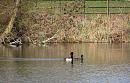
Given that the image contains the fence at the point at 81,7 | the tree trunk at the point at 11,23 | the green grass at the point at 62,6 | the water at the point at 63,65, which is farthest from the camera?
the fence at the point at 81,7

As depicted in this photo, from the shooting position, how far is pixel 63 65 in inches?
1035

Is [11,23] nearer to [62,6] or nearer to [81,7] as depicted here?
[62,6]

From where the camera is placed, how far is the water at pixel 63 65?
A: 72.0ft

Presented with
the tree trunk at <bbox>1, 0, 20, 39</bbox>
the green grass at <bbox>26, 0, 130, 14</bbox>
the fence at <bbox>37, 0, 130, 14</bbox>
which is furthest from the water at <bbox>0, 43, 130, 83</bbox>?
the fence at <bbox>37, 0, 130, 14</bbox>

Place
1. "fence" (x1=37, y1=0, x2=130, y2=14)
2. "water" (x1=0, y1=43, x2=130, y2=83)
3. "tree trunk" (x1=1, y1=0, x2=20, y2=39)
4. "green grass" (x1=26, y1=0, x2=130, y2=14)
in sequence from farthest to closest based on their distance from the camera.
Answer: "fence" (x1=37, y1=0, x2=130, y2=14) < "green grass" (x1=26, y1=0, x2=130, y2=14) < "tree trunk" (x1=1, y1=0, x2=20, y2=39) < "water" (x1=0, y1=43, x2=130, y2=83)

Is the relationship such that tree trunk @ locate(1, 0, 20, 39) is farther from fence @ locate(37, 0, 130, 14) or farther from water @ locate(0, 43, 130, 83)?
fence @ locate(37, 0, 130, 14)

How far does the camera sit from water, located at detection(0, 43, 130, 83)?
864 inches

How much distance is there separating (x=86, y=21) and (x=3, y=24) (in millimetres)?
6522

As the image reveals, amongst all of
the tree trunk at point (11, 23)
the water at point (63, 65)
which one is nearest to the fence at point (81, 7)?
the tree trunk at point (11, 23)

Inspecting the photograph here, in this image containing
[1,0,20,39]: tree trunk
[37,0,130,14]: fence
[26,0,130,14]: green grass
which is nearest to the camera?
[1,0,20,39]: tree trunk

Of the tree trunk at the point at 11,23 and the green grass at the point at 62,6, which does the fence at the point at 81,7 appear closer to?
the green grass at the point at 62,6

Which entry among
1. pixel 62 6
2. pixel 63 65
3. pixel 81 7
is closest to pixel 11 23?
pixel 62 6

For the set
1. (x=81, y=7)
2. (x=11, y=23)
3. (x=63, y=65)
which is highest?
(x=81, y=7)

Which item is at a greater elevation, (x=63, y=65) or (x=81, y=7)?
(x=81, y=7)
